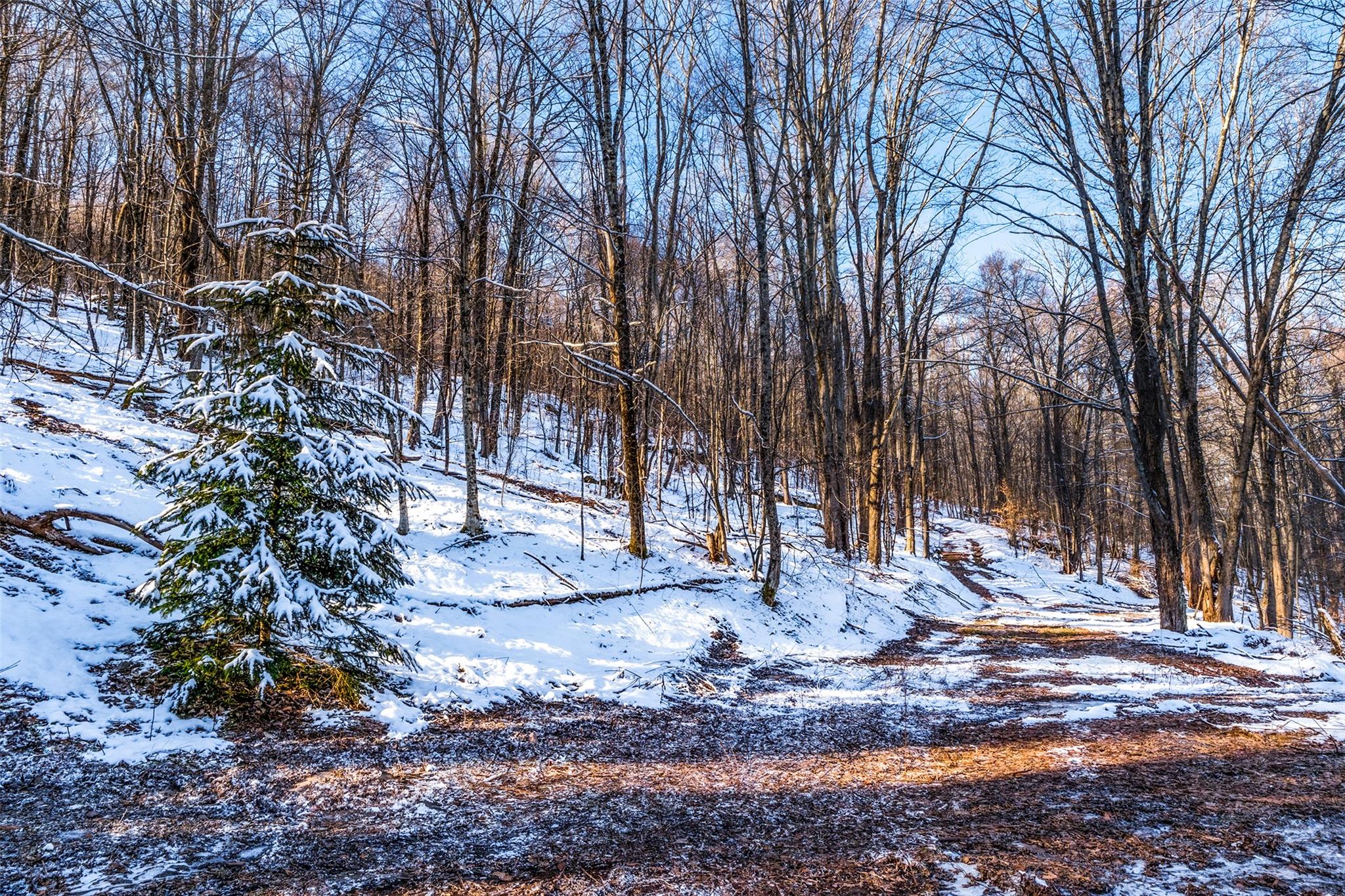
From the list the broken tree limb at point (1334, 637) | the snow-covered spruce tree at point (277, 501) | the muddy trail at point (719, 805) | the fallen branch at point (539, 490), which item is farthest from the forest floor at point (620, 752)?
the fallen branch at point (539, 490)

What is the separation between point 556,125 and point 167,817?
12.2 m

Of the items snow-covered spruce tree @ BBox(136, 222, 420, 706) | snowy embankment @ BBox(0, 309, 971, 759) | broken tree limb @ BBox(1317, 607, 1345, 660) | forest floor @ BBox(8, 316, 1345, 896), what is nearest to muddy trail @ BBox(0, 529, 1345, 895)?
forest floor @ BBox(8, 316, 1345, 896)

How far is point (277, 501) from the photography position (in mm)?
4832

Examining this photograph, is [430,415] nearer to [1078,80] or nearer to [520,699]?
[520,699]

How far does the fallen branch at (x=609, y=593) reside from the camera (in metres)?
8.35

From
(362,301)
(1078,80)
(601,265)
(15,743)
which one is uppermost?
(1078,80)

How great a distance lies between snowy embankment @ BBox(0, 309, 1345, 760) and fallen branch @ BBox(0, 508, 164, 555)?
91 millimetres

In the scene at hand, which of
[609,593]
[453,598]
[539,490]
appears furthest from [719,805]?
[539,490]

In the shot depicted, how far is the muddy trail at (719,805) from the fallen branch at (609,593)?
256cm

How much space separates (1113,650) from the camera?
8797mm

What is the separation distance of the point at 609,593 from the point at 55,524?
255 inches

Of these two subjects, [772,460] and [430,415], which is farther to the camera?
[430,415]

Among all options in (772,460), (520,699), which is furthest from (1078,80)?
(520,699)

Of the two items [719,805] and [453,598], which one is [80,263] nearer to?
[453,598]
